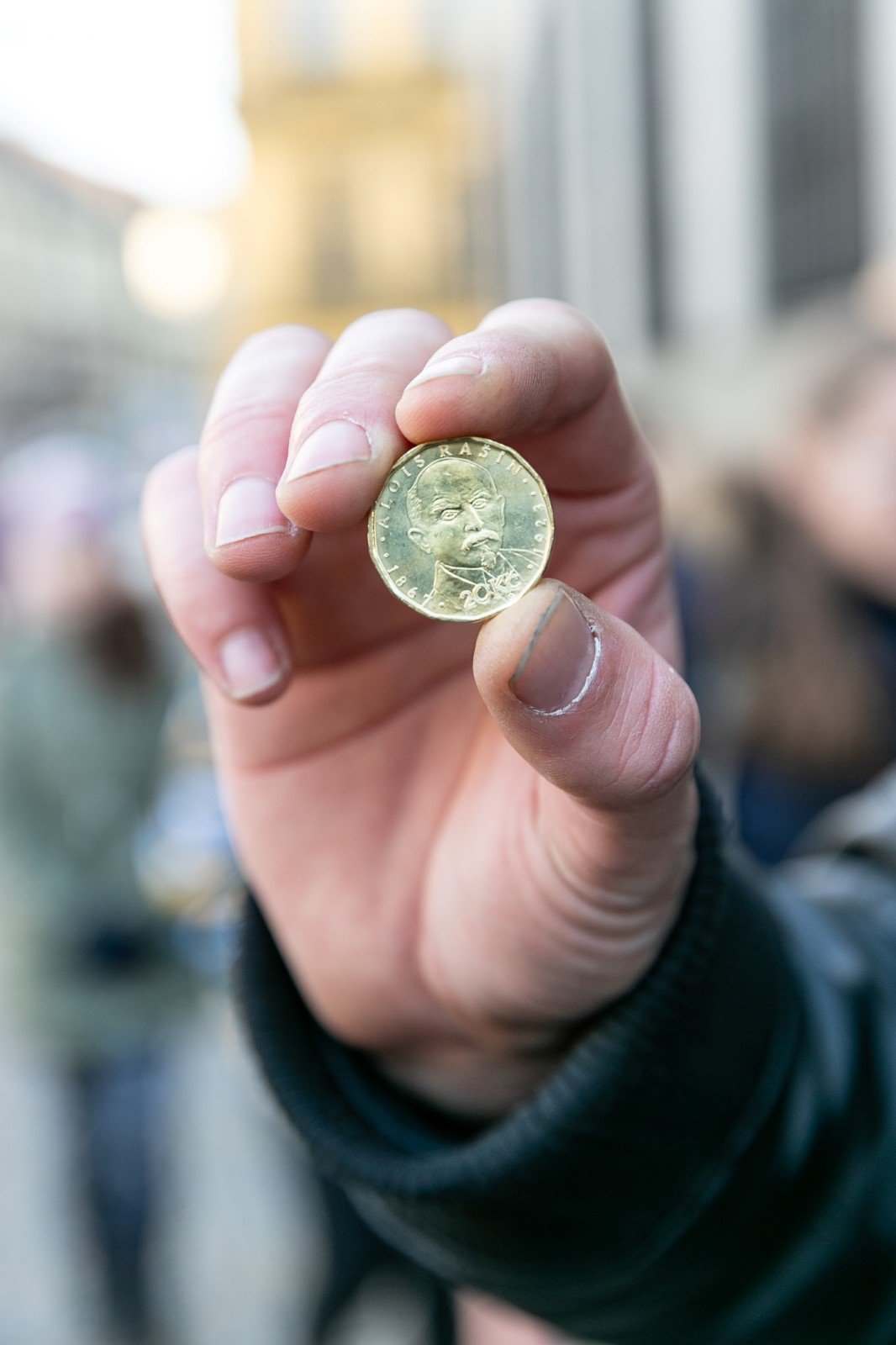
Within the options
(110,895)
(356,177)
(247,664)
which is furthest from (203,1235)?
(356,177)

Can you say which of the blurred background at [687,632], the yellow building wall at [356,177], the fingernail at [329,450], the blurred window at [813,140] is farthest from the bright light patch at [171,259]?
the fingernail at [329,450]

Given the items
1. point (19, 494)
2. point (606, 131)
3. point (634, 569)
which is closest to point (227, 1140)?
point (19, 494)

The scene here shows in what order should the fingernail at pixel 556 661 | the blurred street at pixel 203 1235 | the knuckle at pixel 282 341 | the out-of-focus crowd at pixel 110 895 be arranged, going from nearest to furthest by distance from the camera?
the fingernail at pixel 556 661 → the knuckle at pixel 282 341 → the out-of-focus crowd at pixel 110 895 → the blurred street at pixel 203 1235

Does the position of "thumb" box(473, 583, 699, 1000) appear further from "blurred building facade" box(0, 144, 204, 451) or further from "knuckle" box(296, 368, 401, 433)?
"blurred building facade" box(0, 144, 204, 451)

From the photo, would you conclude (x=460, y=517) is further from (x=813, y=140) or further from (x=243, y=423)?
(x=813, y=140)

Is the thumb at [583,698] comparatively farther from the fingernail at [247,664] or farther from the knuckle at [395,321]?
the knuckle at [395,321]

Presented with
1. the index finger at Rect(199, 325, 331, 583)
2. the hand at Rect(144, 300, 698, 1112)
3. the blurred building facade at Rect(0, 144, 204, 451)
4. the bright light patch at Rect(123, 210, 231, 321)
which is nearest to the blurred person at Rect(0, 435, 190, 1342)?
the hand at Rect(144, 300, 698, 1112)
